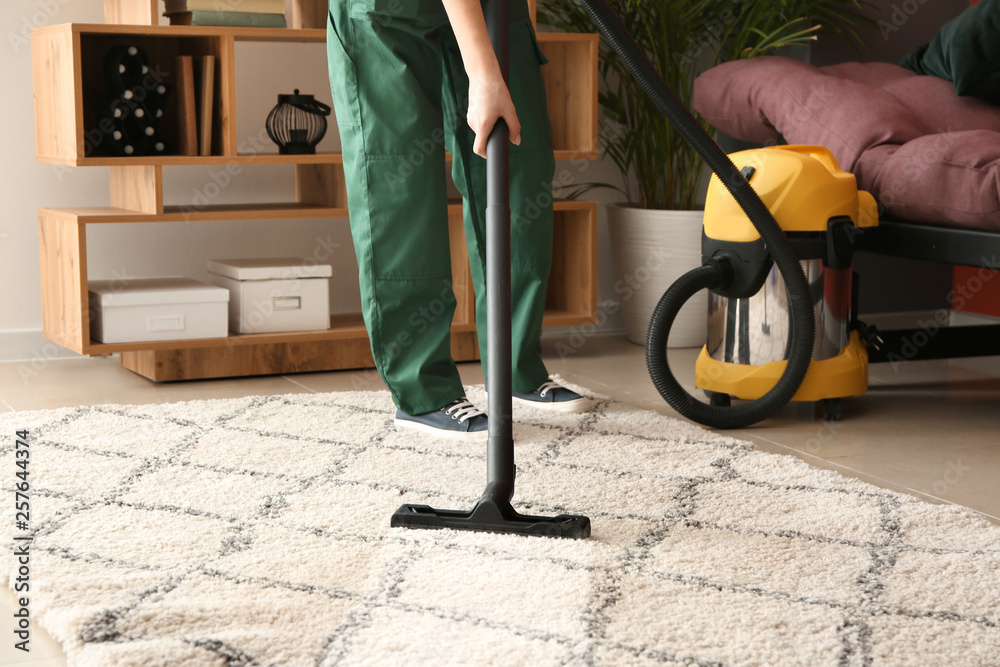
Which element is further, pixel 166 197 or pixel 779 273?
pixel 166 197

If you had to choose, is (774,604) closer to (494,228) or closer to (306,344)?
(494,228)

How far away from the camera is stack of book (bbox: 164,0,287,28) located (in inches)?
98.4

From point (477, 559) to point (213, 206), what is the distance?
1806 millimetres

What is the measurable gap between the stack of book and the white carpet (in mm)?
1078

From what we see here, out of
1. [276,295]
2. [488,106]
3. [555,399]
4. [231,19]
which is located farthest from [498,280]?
[231,19]

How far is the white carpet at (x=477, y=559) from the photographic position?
107cm

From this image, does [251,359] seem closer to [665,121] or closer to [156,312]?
[156,312]

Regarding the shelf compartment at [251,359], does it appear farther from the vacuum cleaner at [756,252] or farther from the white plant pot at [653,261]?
the vacuum cleaner at [756,252]

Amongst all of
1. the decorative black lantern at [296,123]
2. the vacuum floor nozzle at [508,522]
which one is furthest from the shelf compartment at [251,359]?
the vacuum floor nozzle at [508,522]

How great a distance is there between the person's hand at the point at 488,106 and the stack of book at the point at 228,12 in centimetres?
139

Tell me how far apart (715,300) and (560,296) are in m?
0.89

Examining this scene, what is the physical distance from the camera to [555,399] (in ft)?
7.20

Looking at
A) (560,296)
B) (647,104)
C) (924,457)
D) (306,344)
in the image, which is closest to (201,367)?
(306,344)

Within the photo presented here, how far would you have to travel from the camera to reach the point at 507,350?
4.31 ft
